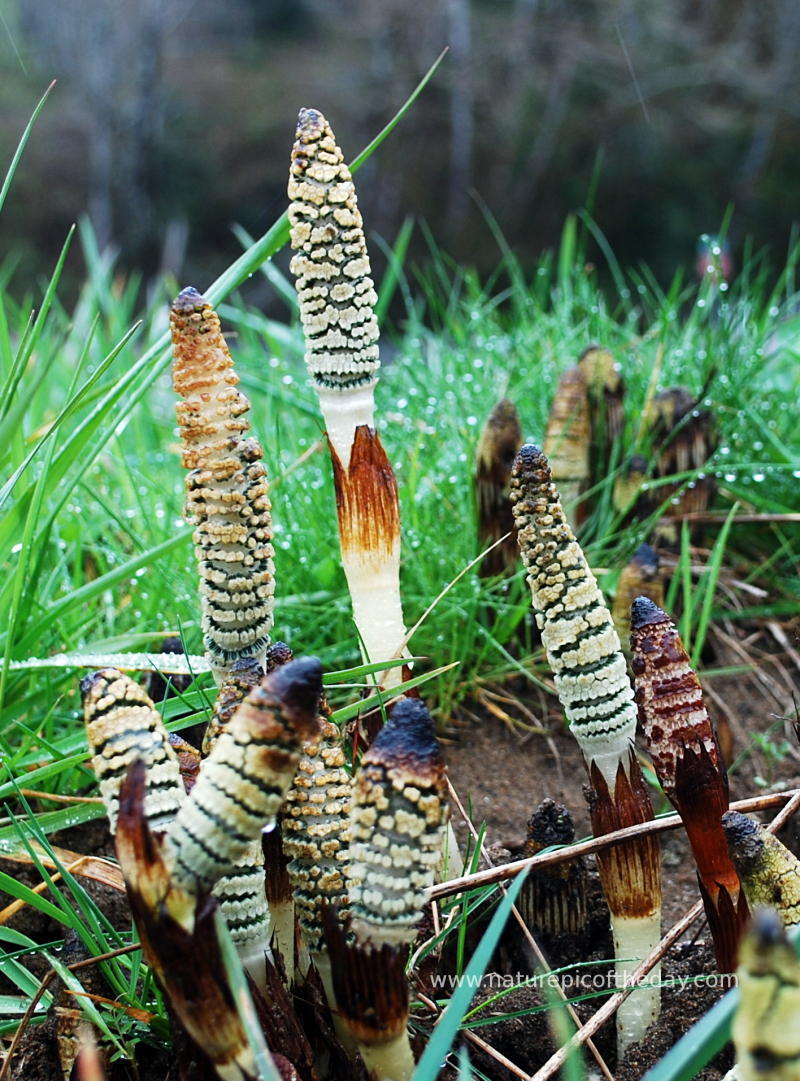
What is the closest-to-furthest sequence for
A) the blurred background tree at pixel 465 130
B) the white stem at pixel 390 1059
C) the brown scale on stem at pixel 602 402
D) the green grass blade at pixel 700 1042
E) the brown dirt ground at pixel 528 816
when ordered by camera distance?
the green grass blade at pixel 700 1042 < the white stem at pixel 390 1059 < the brown dirt ground at pixel 528 816 < the brown scale on stem at pixel 602 402 < the blurred background tree at pixel 465 130

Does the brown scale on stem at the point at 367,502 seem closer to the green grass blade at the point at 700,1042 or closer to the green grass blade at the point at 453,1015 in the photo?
the green grass blade at the point at 453,1015

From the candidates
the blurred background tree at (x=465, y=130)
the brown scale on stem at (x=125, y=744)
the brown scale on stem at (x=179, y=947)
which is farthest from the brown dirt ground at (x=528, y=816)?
the blurred background tree at (x=465, y=130)

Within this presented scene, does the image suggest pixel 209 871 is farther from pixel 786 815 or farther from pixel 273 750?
pixel 786 815

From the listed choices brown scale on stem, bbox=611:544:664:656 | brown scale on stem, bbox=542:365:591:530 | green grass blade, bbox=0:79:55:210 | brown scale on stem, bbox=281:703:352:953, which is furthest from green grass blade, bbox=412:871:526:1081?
brown scale on stem, bbox=542:365:591:530

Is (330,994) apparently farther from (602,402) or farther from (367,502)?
(602,402)

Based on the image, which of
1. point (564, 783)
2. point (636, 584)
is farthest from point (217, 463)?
point (564, 783)

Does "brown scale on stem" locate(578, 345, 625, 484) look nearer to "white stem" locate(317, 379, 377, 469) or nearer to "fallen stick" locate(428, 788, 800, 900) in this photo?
"white stem" locate(317, 379, 377, 469)
